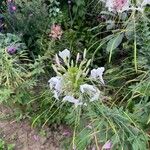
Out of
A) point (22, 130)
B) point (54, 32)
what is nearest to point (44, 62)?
point (54, 32)

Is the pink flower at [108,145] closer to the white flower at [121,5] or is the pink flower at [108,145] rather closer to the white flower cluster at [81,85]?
the white flower cluster at [81,85]

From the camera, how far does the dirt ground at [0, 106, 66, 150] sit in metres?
3.27

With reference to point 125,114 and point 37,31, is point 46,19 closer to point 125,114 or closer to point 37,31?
point 37,31

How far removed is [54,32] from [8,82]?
52 centimetres

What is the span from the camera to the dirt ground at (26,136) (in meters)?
3.27

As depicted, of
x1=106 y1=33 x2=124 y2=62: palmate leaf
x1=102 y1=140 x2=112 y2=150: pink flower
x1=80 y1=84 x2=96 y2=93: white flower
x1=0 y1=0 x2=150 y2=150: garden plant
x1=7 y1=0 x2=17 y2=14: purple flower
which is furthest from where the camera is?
x1=7 y1=0 x2=17 y2=14: purple flower

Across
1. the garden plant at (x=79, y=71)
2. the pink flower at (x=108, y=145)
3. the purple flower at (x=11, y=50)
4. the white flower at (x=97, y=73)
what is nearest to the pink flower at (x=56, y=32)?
the garden plant at (x=79, y=71)

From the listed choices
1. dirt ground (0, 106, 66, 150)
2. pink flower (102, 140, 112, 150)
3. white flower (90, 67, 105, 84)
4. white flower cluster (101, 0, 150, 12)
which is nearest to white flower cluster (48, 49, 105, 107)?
white flower (90, 67, 105, 84)

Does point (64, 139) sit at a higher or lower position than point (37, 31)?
lower

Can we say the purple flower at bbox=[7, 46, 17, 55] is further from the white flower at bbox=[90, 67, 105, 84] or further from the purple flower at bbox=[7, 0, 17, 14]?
the white flower at bbox=[90, 67, 105, 84]

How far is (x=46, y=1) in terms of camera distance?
154 inches

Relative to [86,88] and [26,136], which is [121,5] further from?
[26,136]

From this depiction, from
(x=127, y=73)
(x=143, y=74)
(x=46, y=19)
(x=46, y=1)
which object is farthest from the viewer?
(x=46, y=1)

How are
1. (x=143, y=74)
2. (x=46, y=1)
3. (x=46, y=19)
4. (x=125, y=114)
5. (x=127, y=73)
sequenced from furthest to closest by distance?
1. (x=46, y=1)
2. (x=46, y=19)
3. (x=127, y=73)
4. (x=143, y=74)
5. (x=125, y=114)
